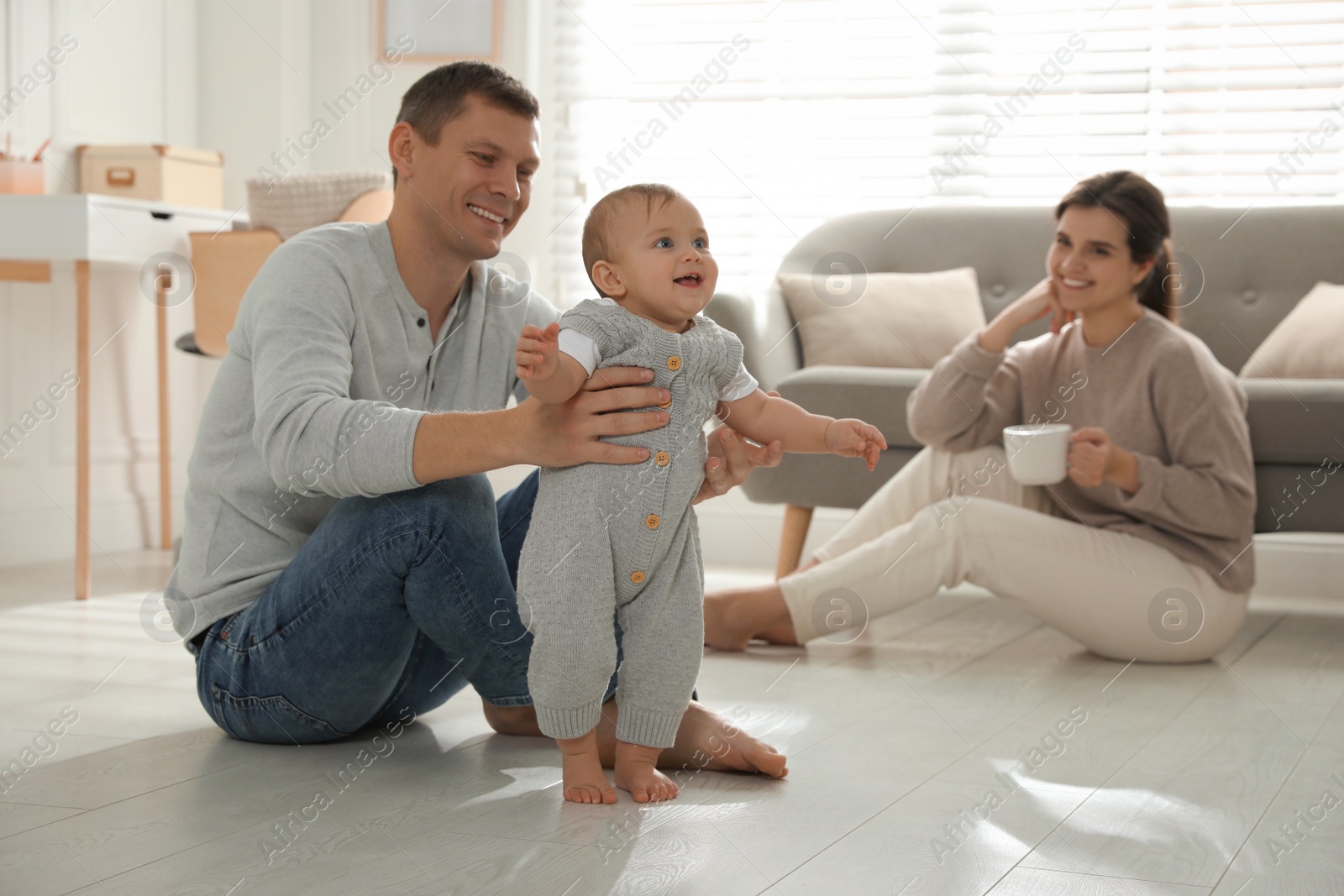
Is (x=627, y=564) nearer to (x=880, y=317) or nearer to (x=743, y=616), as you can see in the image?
(x=743, y=616)

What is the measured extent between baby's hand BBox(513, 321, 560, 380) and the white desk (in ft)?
5.24

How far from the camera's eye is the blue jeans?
1.29 m

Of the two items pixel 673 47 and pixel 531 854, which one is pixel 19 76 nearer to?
pixel 673 47

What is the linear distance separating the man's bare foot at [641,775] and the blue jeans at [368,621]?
0.17 m

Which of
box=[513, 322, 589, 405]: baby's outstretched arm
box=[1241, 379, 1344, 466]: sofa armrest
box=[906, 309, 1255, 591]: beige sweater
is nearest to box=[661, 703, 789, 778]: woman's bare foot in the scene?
box=[513, 322, 589, 405]: baby's outstretched arm

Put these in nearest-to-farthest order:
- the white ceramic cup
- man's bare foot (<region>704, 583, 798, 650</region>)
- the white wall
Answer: the white ceramic cup → man's bare foot (<region>704, 583, 798, 650</region>) → the white wall

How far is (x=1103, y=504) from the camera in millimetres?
2068

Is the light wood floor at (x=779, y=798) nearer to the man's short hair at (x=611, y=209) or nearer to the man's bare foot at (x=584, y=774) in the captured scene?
the man's bare foot at (x=584, y=774)

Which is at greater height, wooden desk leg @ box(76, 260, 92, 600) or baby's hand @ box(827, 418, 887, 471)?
baby's hand @ box(827, 418, 887, 471)

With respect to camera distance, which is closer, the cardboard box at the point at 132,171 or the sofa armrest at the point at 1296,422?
the sofa armrest at the point at 1296,422

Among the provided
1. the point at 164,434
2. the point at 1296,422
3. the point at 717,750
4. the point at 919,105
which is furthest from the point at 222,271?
the point at 1296,422

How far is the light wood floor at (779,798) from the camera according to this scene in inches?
41.5

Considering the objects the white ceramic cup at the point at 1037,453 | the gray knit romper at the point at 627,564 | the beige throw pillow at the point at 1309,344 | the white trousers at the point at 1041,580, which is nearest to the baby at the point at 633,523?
the gray knit romper at the point at 627,564

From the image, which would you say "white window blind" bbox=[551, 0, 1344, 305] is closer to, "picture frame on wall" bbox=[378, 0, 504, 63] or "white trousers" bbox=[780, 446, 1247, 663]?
"picture frame on wall" bbox=[378, 0, 504, 63]
